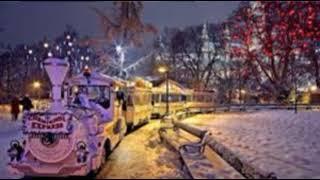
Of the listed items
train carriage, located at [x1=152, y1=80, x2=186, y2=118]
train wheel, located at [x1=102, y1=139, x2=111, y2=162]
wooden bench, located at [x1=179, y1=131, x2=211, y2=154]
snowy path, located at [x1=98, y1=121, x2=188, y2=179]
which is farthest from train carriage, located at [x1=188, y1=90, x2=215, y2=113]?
train wheel, located at [x1=102, y1=139, x2=111, y2=162]

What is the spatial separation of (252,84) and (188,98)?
3417 cm

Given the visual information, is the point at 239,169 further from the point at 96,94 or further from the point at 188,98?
the point at 188,98

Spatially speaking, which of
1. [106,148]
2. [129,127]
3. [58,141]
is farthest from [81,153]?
[129,127]

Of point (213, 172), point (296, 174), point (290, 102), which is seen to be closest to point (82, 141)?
point (213, 172)

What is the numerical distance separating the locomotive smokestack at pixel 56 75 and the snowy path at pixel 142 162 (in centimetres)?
224

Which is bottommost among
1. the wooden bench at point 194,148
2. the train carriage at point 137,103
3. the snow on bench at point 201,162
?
the snow on bench at point 201,162

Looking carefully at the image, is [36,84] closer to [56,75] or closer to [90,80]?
[90,80]

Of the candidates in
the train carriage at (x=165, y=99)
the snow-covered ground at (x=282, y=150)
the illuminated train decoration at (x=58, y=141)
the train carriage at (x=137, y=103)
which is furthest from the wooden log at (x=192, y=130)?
the train carriage at (x=165, y=99)

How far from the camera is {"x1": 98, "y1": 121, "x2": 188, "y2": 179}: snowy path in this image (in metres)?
13.8

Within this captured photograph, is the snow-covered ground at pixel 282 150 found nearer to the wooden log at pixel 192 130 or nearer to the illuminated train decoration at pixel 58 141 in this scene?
the wooden log at pixel 192 130

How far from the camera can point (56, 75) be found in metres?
13.1

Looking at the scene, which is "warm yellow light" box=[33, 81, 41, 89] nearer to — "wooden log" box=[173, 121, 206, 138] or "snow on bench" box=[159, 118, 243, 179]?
"wooden log" box=[173, 121, 206, 138]

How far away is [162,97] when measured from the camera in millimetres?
45906

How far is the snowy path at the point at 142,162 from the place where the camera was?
13.8m
